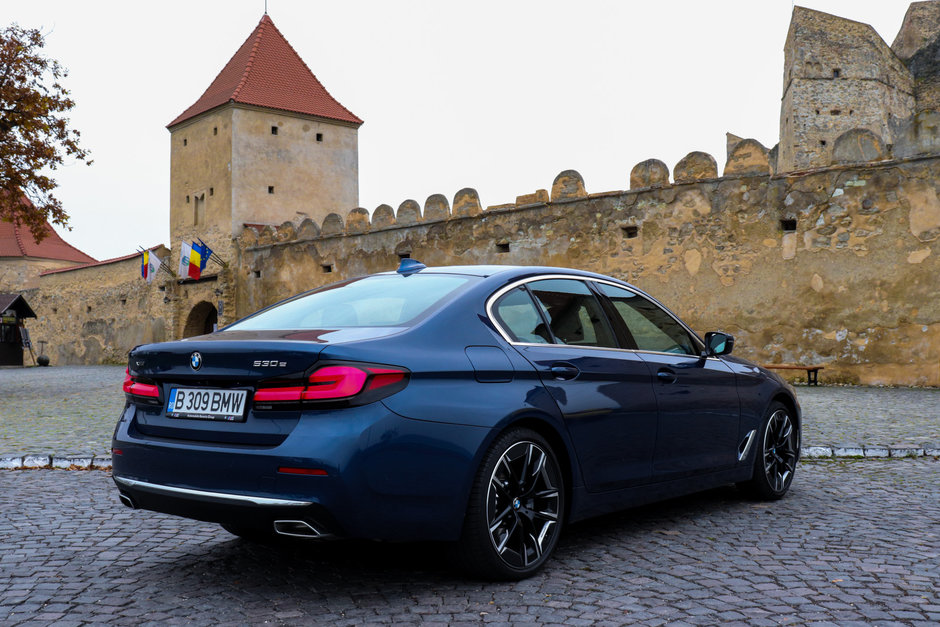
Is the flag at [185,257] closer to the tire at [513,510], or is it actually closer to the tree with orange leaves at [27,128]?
the tree with orange leaves at [27,128]

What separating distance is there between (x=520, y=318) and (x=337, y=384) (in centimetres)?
120

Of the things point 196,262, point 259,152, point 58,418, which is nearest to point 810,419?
point 58,418

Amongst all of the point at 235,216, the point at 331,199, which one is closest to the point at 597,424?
the point at 235,216

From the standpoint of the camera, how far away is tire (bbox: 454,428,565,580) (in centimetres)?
354

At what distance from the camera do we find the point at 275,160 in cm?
3191

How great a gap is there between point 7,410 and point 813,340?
1397cm

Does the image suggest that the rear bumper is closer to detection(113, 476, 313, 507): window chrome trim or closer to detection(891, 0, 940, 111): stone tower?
detection(113, 476, 313, 507): window chrome trim

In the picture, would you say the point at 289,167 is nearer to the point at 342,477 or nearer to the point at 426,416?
the point at 426,416

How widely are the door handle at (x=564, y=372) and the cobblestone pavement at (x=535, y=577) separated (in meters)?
0.91

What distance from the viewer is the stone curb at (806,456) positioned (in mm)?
7430

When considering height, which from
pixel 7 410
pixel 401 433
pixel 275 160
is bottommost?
pixel 7 410

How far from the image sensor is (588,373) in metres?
4.18

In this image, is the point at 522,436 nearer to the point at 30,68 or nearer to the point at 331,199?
the point at 30,68

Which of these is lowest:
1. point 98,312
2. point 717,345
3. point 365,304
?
point 717,345
